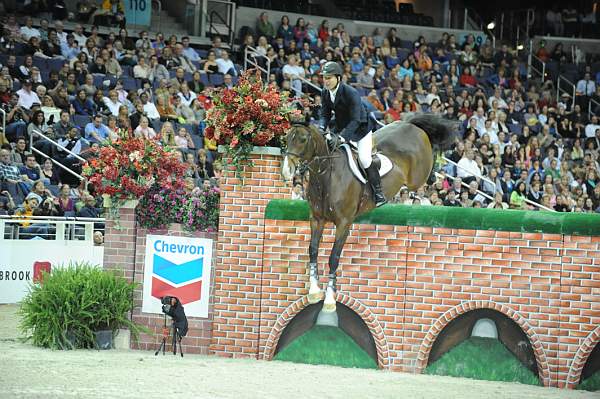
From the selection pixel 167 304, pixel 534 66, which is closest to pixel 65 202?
pixel 167 304

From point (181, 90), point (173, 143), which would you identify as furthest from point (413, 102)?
point (173, 143)

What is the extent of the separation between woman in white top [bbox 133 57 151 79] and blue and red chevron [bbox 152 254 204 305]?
8658 millimetres

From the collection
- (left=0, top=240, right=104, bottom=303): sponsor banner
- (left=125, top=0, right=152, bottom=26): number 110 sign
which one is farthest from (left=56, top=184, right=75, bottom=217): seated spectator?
(left=125, top=0, right=152, bottom=26): number 110 sign

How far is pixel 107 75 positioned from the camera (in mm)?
18734

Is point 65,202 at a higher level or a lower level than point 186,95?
lower

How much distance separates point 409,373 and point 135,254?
11.3ft

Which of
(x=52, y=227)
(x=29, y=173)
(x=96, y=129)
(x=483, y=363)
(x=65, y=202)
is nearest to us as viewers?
(x=483, y=363)

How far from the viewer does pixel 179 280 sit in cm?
1127

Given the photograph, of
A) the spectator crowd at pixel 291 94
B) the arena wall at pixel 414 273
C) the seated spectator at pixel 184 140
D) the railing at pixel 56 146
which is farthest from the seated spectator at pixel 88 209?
the arena wall at pixel 414 273

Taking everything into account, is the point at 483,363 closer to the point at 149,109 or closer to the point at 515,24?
the point at 149,109

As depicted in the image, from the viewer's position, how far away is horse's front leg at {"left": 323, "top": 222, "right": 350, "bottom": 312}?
10.1 metres

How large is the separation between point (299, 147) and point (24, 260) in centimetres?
687

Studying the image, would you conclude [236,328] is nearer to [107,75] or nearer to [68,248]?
[68,248]

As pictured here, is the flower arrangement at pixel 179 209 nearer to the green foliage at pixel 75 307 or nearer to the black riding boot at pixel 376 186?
the green foliage at pixel 75 307
